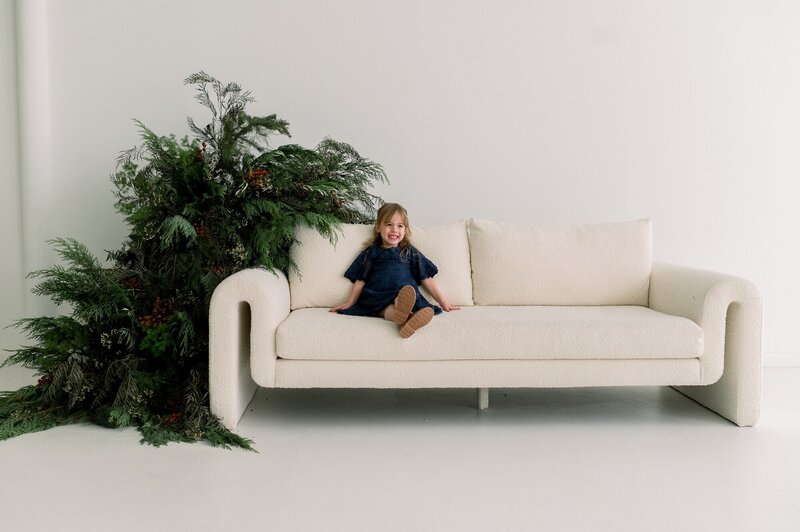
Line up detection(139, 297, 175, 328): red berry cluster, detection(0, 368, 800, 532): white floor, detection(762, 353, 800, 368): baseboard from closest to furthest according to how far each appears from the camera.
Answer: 1. detection(0, 368, 800, 532): white floor
2. detection(139, 297, 175, 328): red berry cluster
3. detection(762, 353, 800, 368): baseboard

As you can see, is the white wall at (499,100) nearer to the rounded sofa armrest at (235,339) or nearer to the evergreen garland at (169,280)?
the evergreen garland at (169,280)

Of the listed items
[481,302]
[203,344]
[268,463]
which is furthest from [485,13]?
[268,463]

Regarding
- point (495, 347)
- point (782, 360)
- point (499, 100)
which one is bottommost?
point (782, 360)

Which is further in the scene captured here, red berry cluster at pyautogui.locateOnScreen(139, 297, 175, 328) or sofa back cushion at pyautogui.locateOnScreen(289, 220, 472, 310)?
sofa back cushion at pyautogui.locateOnScreen(289, 220, 472, 310)

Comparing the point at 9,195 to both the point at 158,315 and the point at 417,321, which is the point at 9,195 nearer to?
the point at 158,315

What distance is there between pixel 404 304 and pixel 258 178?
0.97 meters

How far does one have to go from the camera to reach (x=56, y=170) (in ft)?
13.4

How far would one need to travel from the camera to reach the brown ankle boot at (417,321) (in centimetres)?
279

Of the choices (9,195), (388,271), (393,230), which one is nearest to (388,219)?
(393,230)

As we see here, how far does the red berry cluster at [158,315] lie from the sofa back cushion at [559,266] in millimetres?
1507

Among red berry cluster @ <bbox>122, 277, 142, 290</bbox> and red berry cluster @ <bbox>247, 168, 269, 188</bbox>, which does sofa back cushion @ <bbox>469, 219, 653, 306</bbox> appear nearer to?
red berry cluster @ <bbox>247, 168, 269, 188</bbox>

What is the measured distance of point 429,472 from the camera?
237 cm

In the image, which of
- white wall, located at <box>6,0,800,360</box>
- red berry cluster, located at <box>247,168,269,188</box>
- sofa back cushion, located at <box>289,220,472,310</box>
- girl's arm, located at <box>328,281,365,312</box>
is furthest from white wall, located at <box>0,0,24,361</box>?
girl's arm, located at <box>328,281,365,312</box>

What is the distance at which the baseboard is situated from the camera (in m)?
4.19
